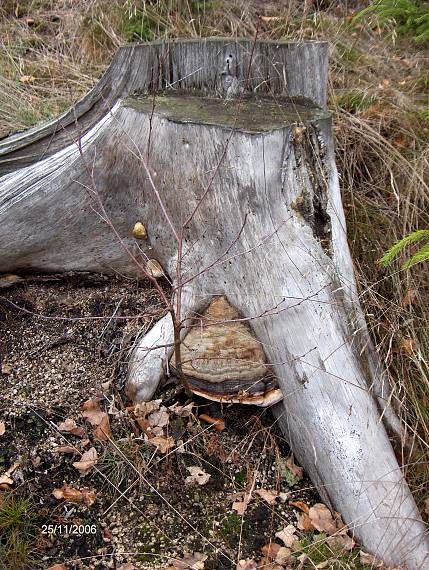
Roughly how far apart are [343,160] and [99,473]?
8.16ft

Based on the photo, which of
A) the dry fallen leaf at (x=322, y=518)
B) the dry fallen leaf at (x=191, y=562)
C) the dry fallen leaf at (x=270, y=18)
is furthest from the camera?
the dry fallen leaf at (x=270, y=18)

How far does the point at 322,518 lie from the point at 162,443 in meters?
0.83

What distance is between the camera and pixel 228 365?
2863 mm

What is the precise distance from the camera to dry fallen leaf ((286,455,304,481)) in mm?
2908

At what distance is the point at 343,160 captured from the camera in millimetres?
3877

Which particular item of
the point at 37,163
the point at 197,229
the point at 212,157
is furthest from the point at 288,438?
the point at 37,163

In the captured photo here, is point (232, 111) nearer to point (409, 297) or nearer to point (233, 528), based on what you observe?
point (409, 297)

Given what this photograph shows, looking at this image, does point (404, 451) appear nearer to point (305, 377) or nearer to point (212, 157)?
point (305, 377)

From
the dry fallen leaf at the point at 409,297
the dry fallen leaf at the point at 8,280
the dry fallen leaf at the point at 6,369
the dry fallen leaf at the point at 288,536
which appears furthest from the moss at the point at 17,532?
the dry fallen leaf at the point at 409,297

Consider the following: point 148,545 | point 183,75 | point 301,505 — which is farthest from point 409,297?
point 148,545

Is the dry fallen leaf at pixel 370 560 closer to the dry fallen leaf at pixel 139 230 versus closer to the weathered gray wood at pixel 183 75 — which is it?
the dry fallen leaf at pixel 139 230

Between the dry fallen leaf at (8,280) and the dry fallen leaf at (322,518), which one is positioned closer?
the dry fallen leaf at (322,518)

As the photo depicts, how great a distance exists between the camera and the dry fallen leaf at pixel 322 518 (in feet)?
8.84

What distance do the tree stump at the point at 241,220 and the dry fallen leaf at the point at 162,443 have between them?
272 millimetres
